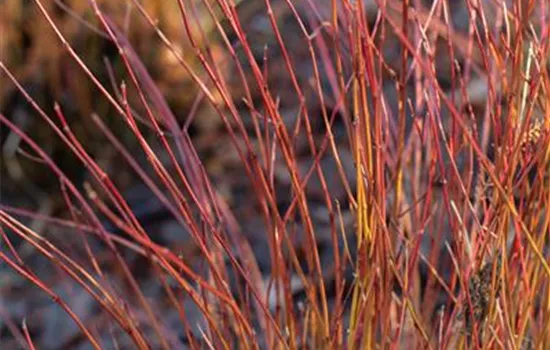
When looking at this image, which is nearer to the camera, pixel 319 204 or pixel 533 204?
pixel 533 204

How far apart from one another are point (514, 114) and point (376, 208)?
0.72 ft

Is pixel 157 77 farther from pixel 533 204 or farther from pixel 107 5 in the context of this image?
pixel 533 204

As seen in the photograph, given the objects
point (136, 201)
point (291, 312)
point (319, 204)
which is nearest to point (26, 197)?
point (136, 201)

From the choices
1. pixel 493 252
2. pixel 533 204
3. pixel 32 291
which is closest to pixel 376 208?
pixel 493 252

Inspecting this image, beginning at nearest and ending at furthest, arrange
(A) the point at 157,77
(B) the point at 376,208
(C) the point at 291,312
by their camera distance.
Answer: (B) the point at 376,208, (C) the point at 291,312, (A) the point at 157,77

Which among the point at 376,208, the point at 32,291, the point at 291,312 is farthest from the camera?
the point at 32,291

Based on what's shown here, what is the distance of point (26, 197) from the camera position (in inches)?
130

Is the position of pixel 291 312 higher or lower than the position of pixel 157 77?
higher

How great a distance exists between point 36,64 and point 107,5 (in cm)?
23

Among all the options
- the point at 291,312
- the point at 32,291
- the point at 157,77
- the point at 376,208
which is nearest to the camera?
the point at 376,208

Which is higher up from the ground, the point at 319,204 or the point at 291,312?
the point at 291,312

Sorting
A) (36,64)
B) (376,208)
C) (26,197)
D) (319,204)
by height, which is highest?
(376,208)

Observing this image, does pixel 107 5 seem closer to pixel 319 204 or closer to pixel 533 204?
pixel 319 204

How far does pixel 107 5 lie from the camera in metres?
3.27
